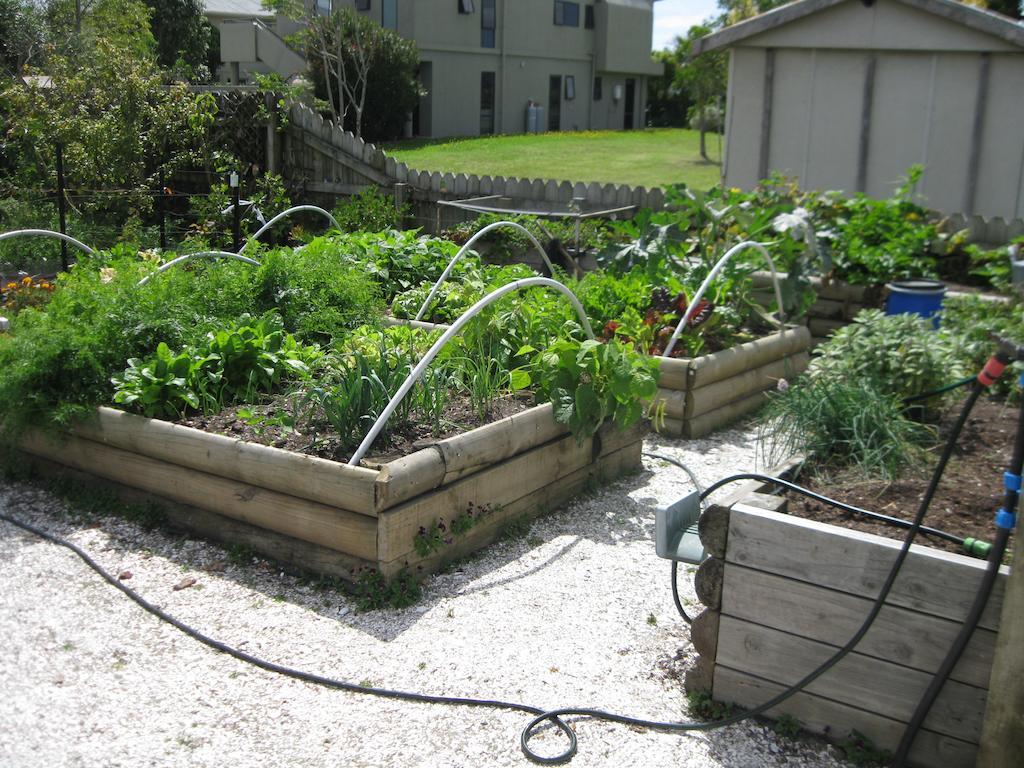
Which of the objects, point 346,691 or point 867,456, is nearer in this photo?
point 346,691

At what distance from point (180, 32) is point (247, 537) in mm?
28052

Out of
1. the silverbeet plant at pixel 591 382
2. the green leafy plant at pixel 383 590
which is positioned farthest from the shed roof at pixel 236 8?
the green leafy plant at pixel 383 590

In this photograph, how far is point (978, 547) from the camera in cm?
296

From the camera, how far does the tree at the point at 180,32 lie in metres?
28.2

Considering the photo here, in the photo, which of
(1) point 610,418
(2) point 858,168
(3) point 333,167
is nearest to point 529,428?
(1) point 610,418

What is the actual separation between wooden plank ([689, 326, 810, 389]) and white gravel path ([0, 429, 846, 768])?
158 cm

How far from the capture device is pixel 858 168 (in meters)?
10.4

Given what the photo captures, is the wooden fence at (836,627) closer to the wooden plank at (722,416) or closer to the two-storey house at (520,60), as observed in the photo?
the wooden plank at (722,416)

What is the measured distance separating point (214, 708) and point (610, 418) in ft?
8.77

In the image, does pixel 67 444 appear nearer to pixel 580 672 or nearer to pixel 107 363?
pixel 107 363

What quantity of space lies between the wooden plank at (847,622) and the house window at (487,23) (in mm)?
29873

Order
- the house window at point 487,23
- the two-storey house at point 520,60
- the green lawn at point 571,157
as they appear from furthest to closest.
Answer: the house window at point 487,23, the two-storey house at point 520,60, the green lawn at point 571,157

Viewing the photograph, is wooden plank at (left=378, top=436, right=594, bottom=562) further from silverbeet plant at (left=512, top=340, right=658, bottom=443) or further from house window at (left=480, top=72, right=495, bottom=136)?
house window at (left=480, top=72, right=495, bottom=136)

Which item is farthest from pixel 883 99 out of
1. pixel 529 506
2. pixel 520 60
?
pixel 520 60
